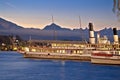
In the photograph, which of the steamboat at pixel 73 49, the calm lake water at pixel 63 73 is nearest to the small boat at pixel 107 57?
the calm lake water at pixel 63 73

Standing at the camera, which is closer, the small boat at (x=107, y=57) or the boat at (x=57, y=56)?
the small boat at (x=107, y=57)

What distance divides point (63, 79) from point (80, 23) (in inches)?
3068

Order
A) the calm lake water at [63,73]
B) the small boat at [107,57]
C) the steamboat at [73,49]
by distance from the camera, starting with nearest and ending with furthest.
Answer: the calm lake water at [63,73]
the small boat at [107,57]
the steamboat at [73,49]

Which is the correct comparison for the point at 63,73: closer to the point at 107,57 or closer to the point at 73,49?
the point at 107,57

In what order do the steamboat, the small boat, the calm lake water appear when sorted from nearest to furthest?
the calm lake water → the small boat → the steamboat

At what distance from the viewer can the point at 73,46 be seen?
Result: 109375mm

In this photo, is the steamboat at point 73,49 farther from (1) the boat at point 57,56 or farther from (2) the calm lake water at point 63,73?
(2) the calm lake water at point 63,73

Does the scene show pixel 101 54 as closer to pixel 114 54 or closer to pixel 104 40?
pixel 114 54

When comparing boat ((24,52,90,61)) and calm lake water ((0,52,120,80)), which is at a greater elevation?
boat ((24,52,90,61))

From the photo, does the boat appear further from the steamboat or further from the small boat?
the small boat

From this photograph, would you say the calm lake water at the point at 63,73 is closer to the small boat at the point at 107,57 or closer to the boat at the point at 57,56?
the small boat at the point at 107,57

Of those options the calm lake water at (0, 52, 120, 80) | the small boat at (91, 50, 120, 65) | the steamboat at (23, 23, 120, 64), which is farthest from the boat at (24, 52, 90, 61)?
the calm lake water at (0, 52, 120, 80)

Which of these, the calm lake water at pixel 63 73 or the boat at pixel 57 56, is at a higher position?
the boat at pixel 57 56

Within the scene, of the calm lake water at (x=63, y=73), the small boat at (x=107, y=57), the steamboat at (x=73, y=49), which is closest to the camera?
the calm lake water at (x=63, y=73)
